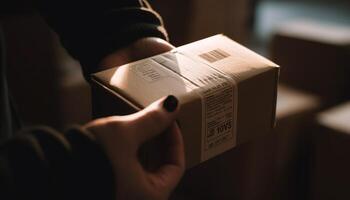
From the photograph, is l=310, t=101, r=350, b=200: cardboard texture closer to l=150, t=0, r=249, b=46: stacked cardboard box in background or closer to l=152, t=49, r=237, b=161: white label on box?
l=150, t=0, r=249, b=46: stacked cardboard box in background

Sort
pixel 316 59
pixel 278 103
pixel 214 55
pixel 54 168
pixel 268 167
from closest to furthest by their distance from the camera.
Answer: pixel 54 168 < pixel 214 55 < pixel 268 167 < pixel 278 103 < pixel 316 59

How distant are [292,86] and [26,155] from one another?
171cm

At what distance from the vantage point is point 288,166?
5.79ft

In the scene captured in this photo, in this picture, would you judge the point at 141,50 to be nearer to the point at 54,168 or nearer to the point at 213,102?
the point at 213,102

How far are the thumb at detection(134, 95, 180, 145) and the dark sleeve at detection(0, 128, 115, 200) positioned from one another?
0.22ft

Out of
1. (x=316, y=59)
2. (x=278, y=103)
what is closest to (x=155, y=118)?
(x=278, y=103)

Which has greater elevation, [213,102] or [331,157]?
[213,102]

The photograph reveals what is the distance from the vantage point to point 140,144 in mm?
582

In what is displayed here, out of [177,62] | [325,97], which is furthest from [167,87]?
[325,97]

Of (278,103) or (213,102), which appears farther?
(278,103)

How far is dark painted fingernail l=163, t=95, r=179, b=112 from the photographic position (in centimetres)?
61

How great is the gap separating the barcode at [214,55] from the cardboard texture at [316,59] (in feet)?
4.24

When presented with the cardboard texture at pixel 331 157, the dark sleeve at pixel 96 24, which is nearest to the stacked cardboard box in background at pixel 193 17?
the cardboard texture at pixel 331 157

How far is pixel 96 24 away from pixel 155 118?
1.01ft
